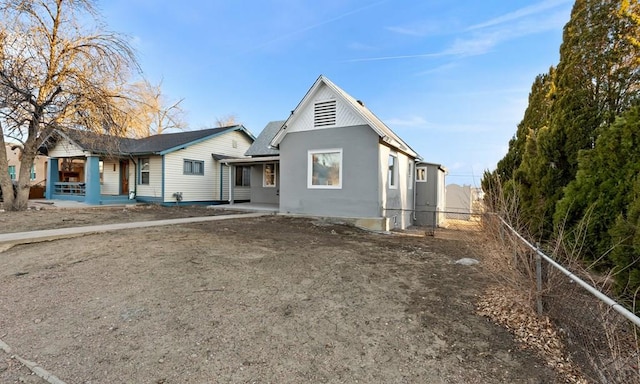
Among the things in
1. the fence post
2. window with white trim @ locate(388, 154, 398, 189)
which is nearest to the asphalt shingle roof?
window with white trim @ locate(388, 154, 398, 189)

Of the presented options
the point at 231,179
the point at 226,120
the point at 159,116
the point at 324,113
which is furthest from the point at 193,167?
the point at 226,120

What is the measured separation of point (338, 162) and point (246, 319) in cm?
869

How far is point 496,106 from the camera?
39.4 ft

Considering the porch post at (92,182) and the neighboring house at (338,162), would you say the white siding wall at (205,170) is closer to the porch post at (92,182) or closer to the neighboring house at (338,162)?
the porch post at (92,182)

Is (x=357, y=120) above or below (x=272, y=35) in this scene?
below

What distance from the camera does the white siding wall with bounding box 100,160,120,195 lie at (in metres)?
18.9

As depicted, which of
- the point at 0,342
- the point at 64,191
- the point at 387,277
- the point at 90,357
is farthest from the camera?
the point at 64,191

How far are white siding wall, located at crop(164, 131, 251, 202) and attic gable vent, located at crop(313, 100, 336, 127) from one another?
932cm

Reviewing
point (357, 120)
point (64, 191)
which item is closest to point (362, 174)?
point (357, 120)

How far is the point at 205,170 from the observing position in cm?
1864

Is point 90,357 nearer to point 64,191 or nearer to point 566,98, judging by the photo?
point 566,98

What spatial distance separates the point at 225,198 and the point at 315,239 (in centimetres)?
1283

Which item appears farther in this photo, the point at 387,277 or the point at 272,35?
the point at 272,35

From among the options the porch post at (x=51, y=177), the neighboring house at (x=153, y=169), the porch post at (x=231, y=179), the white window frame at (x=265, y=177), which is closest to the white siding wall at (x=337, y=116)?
the white window frame at (x=265, y=177)
